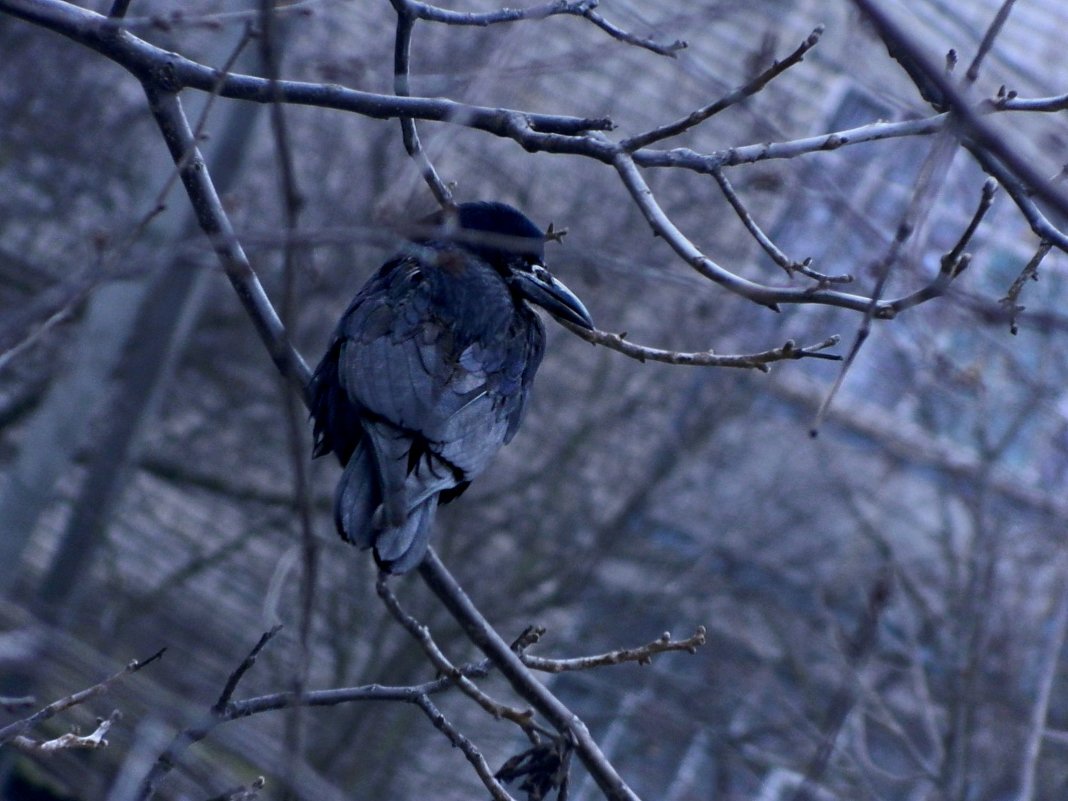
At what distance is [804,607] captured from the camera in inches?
367

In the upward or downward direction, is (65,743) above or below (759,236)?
below

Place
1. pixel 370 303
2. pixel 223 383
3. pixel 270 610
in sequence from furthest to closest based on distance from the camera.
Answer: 1. pixel 223 383
2. pixel 370 303
3. pixel 270 610

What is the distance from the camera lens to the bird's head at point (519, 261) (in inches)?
140

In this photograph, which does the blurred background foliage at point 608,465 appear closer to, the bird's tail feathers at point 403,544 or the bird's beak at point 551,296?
the bird's beak at point 551,296

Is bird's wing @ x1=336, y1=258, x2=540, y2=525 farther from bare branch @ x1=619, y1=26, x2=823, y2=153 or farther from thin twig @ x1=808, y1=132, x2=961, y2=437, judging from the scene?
thin twig @ x1=808, y1=132, x2=961, y2=437

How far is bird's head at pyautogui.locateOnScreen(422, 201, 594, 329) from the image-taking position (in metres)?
3.56

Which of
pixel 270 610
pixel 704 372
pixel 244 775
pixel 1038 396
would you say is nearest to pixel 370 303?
pixel 270 610

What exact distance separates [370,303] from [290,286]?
2298mm

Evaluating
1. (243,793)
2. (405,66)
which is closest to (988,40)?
(405,66)

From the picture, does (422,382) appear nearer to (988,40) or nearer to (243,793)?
(243,793)

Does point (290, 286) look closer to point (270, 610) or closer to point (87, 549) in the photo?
point (270, 610)

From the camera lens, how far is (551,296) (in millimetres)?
3625

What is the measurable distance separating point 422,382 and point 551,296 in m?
0.56

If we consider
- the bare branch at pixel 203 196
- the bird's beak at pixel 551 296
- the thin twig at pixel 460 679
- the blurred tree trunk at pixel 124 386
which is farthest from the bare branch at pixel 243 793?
the blurred tree trunk at pixel 124 386
